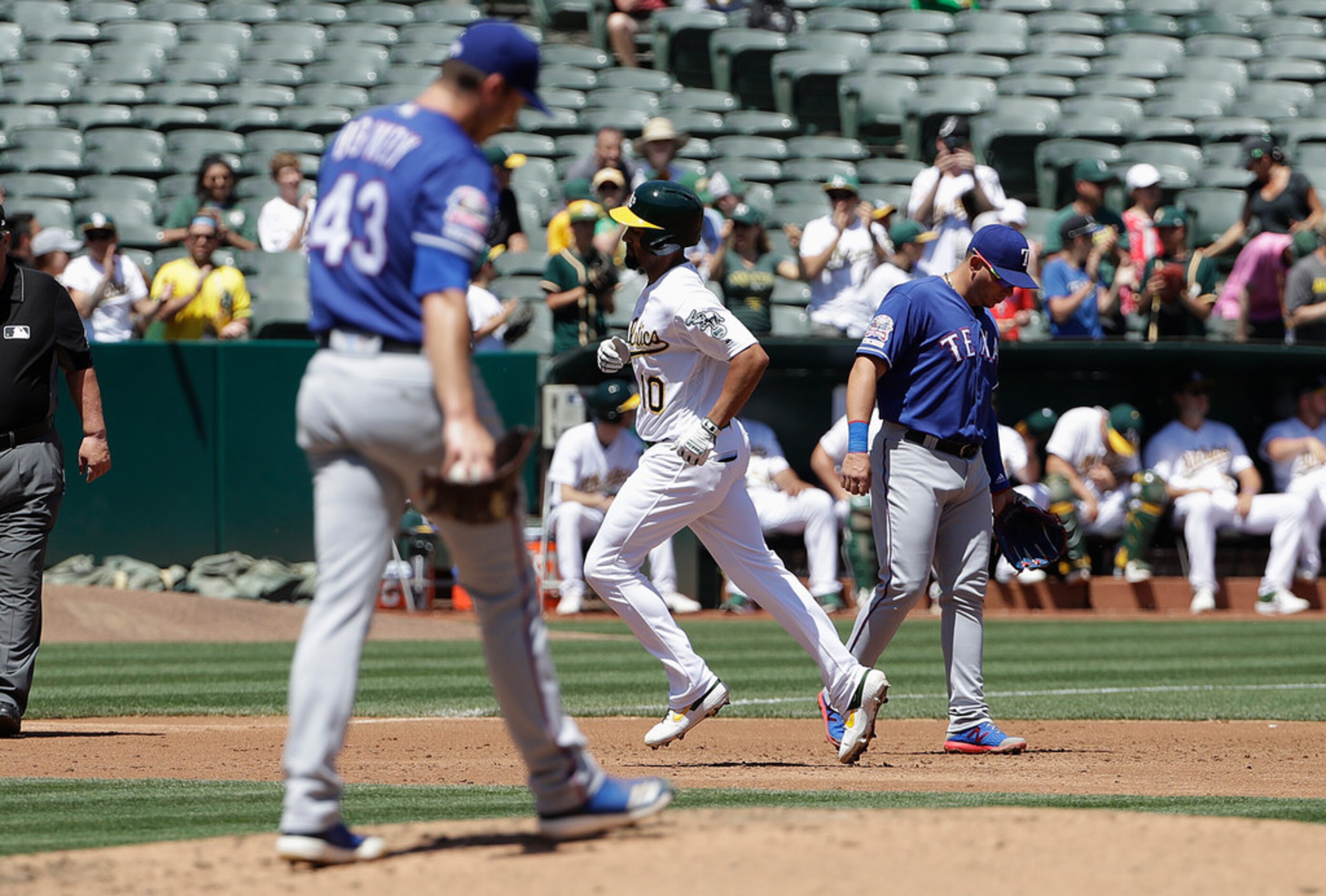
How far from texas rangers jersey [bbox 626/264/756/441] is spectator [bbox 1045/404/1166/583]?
8.78 meters

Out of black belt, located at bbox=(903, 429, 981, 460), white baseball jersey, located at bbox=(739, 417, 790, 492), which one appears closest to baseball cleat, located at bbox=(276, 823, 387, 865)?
black belt, located at bbox=(903, 429, 981, 460)

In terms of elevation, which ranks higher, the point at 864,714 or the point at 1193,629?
the point at 864,714

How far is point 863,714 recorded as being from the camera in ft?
22.0

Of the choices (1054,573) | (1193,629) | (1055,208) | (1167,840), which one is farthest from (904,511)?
(1055,208)

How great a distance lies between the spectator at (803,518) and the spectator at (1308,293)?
14.5 feet

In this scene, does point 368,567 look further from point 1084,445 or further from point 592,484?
point 1084,445

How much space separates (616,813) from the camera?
169 inches

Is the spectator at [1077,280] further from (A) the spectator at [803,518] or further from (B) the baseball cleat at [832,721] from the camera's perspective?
(B) the baseball cleat at [832,721]

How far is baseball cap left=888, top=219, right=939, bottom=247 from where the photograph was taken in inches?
580

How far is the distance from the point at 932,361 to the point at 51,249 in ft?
28.9

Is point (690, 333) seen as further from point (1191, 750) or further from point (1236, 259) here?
point (1236, 259)

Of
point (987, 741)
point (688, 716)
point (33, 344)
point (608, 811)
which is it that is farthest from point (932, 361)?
point (33, 344)

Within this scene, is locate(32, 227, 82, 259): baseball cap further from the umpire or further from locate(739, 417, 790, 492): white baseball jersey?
the umpire

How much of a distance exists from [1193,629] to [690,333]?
843 cm
